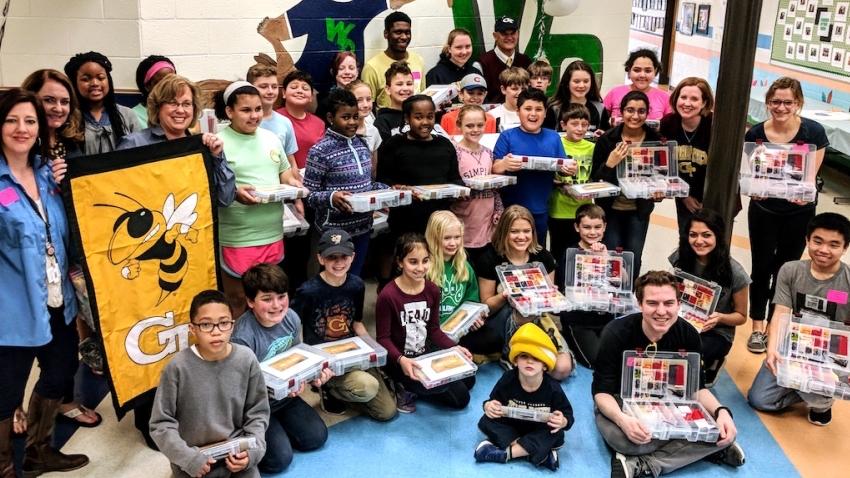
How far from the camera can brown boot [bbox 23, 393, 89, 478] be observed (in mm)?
3590

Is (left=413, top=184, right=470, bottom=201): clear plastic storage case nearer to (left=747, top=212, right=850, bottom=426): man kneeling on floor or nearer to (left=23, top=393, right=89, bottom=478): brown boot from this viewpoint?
(left=747, top=212, right=850, bottom=426): man kneeling on floor

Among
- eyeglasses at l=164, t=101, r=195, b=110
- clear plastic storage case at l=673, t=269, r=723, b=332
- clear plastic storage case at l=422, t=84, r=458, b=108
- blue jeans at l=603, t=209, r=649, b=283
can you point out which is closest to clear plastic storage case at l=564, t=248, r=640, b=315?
clear plastic storage case at l=673, t=269, r=723, b=332

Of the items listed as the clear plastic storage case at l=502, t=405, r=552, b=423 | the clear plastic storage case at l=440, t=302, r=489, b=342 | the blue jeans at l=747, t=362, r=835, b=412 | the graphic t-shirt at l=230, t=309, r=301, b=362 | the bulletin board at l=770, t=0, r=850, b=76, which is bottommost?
the blue jeans at l=747, t=362, r=835, b=412

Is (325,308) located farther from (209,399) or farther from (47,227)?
(47,227)

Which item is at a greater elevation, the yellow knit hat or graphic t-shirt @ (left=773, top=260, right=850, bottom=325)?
graphic t-shirt @ (left=773, top=260, right=850, bottom=325)

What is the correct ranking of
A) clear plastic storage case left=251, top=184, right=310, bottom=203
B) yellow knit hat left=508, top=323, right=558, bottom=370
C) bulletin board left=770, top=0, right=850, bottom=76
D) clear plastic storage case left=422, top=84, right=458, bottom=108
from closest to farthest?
yellow knit hat left=508, top=323, right=558, bottom=370
clear plastic storage case left=251, top=184, right=310, bottom=203
clear plastic storage case left=422, top=84, right=458, bottom=108
bulletin board left=770, top=0, right=850, bottom=76

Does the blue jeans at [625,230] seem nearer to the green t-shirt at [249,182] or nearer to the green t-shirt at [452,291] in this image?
the green t-shirt at [452,291]

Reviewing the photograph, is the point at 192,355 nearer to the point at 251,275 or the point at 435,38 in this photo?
the point at 251,275

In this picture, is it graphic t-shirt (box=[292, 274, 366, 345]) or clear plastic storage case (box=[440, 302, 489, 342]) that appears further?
clear plastic storage case (box=[440, 302, 489, 342])

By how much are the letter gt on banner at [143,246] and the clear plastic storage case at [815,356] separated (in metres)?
3.10

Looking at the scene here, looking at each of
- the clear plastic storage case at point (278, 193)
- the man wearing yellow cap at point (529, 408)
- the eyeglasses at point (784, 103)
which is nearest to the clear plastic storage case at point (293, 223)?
the clear plastic storage case at point (278, 193)

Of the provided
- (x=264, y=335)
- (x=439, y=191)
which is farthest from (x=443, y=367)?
(x=439, y=191)

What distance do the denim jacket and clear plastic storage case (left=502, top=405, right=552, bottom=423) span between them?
2.13m

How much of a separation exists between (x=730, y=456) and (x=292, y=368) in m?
2.23
